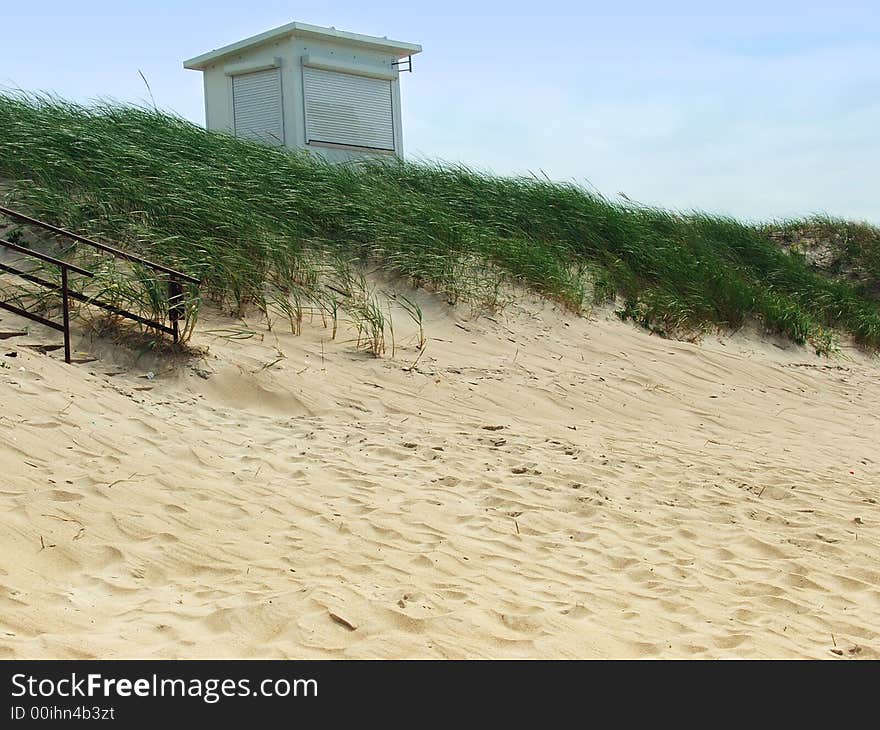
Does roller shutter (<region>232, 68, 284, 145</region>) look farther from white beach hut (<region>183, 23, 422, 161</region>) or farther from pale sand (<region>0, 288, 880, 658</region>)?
pale sand (<region>0, 288, 880, 658</region>)

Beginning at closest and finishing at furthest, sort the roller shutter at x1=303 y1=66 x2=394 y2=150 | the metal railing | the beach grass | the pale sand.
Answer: the pale sand → the metal railing → the beach grass → the roller shutter at x1=303 y1=66 x2=394 y2=150

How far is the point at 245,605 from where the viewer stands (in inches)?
164

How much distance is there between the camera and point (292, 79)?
53.2 feet

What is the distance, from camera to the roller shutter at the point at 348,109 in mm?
16391

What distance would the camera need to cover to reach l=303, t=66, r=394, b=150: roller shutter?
1639 centimetres

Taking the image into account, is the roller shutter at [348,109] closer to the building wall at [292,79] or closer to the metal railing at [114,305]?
the building wall at [292,79]

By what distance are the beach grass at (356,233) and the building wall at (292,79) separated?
7.98 ft

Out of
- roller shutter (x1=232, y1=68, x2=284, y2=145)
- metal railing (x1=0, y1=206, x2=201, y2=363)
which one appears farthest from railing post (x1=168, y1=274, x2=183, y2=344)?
roller shutter (x1=232, y1=68, x2=284, y2=145)

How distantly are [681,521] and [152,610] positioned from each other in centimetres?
322

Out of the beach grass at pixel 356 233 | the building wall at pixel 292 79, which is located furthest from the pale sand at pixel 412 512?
the building wall at pixel 292 79

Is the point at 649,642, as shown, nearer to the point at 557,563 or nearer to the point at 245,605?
the point at 557,563

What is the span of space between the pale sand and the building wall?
7968 millimetres

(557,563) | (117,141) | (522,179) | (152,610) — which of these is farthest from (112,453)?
(522,179)

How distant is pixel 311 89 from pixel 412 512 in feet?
39.9
